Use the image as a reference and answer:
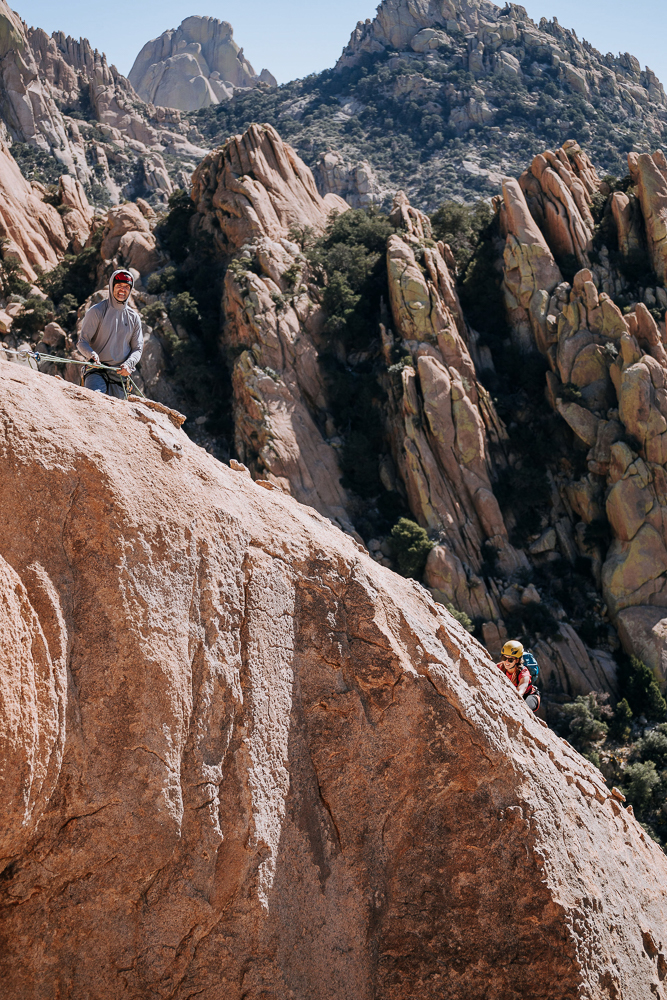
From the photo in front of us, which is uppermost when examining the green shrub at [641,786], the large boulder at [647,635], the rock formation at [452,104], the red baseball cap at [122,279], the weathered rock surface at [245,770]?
the rock formation at [452,104]

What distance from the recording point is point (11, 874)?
4.62 m

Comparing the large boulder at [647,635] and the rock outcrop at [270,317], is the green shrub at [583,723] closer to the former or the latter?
the large boulder at [647,635]

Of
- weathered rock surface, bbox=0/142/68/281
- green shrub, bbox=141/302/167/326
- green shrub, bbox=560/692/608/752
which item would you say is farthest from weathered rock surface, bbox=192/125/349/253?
green shrub, bbox=560/692/608/752

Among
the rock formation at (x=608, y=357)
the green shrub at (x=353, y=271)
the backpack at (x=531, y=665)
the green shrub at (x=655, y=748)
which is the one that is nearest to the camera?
the backpack at (x=531, y=665)

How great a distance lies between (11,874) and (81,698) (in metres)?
1.12

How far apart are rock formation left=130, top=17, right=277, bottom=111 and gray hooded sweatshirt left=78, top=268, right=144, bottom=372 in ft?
617

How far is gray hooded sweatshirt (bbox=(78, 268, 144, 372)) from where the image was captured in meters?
7.45

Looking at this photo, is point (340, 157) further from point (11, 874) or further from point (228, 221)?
point (11, 874)

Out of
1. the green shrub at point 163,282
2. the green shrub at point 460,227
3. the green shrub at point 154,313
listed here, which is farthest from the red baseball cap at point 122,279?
the green shrub at point 460,227

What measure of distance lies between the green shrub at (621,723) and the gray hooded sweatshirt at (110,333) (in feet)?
84.8

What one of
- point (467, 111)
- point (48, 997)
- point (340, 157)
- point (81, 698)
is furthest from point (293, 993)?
point (467, 111)

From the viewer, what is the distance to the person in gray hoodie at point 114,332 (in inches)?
290

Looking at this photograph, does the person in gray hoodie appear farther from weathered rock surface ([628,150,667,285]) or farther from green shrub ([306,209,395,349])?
weathered rock surface ([628,150,667,285])

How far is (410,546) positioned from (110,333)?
24322mm
